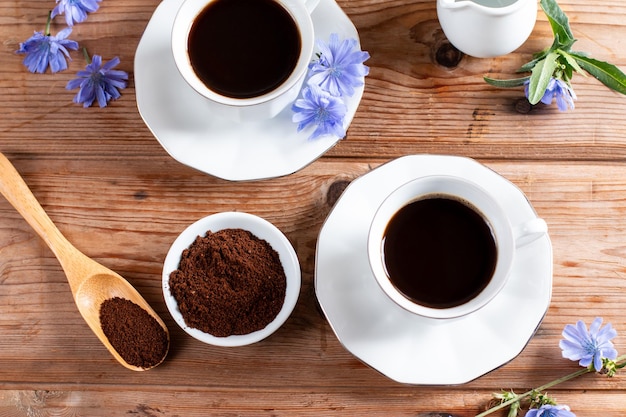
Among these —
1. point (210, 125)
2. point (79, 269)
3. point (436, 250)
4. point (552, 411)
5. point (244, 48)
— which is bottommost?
point (552, 411)

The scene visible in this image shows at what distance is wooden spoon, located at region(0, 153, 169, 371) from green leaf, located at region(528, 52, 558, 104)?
0.80 m

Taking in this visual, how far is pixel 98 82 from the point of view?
4.50ft

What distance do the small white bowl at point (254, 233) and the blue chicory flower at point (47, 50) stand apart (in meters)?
0.43

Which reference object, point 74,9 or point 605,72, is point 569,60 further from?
point 74,9

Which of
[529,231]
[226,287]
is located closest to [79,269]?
[226,287]

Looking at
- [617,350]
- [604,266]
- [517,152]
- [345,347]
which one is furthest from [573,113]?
[345,347]

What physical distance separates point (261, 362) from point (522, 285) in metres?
0.50

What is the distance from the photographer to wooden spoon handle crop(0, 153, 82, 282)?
1346mm

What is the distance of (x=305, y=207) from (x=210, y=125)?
0.24 meters

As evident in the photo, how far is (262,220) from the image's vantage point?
1.31 m

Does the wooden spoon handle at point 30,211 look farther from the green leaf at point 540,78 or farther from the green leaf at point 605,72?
the green leaf at point 605,72

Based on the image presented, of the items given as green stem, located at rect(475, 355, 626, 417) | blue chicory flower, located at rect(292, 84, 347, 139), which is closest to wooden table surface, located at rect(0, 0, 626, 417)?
green stem, located at rect(475, 355, 626, 417)

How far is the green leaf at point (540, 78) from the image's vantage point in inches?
50.6

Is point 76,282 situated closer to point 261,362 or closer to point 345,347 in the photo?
point 261,362
